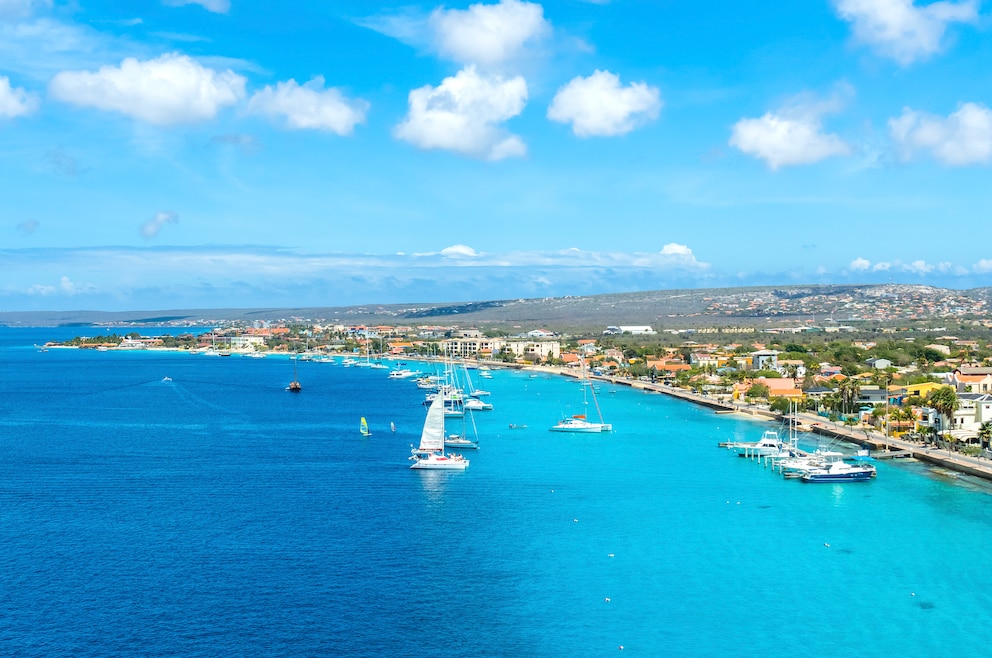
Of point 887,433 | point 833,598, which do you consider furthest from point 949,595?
point 887,433

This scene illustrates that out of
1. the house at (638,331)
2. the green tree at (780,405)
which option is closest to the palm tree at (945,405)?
the green tree at (780,405)

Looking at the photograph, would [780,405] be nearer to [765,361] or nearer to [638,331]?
[765,361]

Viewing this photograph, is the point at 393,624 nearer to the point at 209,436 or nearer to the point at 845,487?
the point at 845,487

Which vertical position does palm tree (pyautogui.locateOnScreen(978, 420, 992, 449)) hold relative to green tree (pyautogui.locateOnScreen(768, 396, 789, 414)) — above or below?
above

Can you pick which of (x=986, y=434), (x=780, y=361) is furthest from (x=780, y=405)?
(x=780, y=361)

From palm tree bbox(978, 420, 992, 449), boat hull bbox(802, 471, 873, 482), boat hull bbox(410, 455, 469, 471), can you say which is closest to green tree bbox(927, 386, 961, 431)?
palm tree bbox(978, 420, 992, 449)

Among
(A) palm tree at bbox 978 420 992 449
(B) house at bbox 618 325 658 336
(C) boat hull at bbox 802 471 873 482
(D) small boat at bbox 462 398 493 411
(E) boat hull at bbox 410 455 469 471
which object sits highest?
(A) palm tree at bbox 978 420 992 449

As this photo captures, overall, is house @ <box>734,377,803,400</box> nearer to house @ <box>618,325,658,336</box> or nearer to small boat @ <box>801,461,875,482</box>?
small boat @ <box>801,461,875,482</box>
